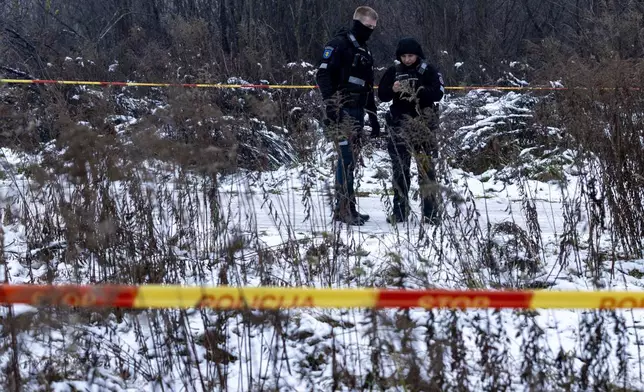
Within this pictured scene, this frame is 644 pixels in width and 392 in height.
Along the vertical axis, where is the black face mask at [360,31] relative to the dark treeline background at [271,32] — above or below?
below

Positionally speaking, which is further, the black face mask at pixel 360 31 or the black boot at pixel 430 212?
the black face mask at pixel 360 31

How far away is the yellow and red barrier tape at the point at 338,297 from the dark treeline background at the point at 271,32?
9.43 m

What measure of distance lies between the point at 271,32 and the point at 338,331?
11.8 meters

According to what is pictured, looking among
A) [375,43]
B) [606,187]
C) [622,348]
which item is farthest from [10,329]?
[375,43]

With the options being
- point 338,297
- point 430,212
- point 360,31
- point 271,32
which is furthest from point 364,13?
point 271,32

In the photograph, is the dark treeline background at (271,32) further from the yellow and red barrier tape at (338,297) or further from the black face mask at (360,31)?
the yellow and red barrier tape at (338,297)

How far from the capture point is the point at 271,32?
15.7 m

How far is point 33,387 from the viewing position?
377 cm

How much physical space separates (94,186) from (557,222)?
405 centimetres

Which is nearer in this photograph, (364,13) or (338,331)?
(338,331)

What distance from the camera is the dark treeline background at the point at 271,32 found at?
13.2 m

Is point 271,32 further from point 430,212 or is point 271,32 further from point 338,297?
point 338,297

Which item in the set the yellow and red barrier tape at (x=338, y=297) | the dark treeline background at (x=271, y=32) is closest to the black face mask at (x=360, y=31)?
the yellow and red barrier tape at (x=338, y=297)

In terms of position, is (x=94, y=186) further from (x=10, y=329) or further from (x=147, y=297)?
(x=147, y=297)
